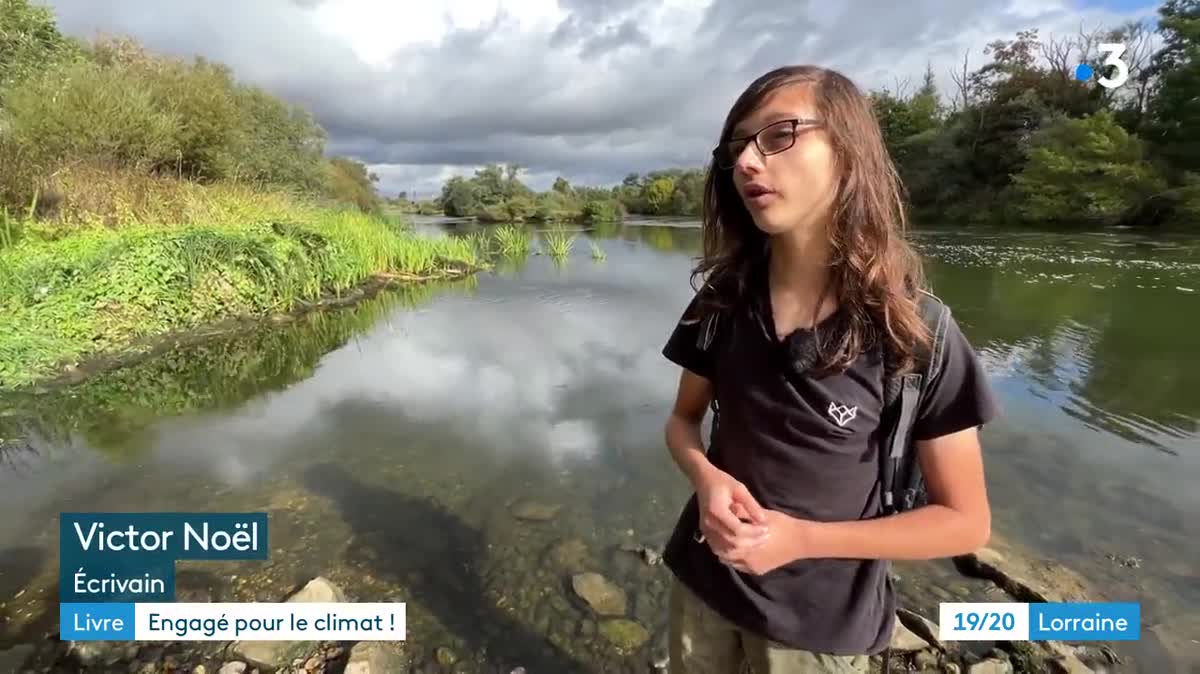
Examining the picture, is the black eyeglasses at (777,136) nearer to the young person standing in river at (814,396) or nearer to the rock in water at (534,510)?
the young person standing in river at (814,396)

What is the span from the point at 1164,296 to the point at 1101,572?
980cm

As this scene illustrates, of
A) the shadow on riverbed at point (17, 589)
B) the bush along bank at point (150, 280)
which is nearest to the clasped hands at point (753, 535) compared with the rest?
the shadow on riverbed at point (17, 589)

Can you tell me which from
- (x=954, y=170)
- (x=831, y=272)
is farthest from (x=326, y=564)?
(x=954, y=170)

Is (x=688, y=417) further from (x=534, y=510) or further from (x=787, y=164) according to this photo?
(x=534, y=510)

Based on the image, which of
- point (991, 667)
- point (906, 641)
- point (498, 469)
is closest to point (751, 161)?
point (906, 641)

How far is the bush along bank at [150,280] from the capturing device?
5715mm

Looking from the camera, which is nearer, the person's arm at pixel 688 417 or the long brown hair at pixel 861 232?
the long brown hair at pixel 861 232

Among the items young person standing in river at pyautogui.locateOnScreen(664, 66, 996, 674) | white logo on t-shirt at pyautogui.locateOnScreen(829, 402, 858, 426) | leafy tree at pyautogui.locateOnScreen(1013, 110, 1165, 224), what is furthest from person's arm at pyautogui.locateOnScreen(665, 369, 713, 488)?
leafy tree at pyautogui.locateOnScreen(1013, 110, 1165, 224)

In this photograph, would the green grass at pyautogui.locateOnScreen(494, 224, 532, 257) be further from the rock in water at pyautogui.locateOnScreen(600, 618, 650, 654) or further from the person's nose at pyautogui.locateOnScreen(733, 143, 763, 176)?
the person's nose at pyautogui.locateOnScreen(733, 143, 763, 176)

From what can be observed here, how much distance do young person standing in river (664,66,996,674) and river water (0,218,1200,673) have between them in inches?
13.1

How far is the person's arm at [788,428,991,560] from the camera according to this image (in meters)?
0.98

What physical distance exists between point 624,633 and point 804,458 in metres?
1.81

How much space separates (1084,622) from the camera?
99.2 inches

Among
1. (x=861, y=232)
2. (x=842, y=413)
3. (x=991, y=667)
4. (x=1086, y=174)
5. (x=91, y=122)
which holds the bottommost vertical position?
(x=991, y=667)
